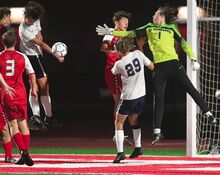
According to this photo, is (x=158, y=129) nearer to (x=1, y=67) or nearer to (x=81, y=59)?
(x=1, y=67)

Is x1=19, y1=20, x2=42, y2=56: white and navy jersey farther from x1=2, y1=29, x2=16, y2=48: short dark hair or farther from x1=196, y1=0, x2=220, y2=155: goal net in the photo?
x1=2, y1=29, x2=16, y2=48: short dark hair

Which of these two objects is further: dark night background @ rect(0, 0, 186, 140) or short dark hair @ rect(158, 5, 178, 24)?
dark night background @ rect(0, 0, 186, 140)

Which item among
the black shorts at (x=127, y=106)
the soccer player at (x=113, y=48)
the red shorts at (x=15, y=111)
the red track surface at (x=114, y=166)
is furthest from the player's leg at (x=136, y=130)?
the soccer player at (x=113, y=48)

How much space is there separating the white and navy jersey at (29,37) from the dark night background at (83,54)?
1660 cm

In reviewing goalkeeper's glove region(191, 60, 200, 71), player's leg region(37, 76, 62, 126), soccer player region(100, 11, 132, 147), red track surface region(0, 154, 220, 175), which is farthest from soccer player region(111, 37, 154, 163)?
player's leg region(37, 76, 62, 126)

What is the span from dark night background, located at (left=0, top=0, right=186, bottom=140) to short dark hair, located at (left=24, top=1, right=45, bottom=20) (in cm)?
1706

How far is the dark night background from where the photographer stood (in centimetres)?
3916

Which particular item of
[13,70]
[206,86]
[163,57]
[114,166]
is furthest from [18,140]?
[206,86]

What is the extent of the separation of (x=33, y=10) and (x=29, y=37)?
1.69 feet

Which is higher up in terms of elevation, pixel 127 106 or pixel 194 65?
pixel 194 65

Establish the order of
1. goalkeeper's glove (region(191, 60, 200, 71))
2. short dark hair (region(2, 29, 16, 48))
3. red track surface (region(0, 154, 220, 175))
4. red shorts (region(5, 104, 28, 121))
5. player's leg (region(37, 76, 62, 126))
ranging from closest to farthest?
red track surface (region(0, 154, 220, 175)), short dark hair (region(2, 29, 16, 48)), red shorts (region(5, 104, 28, 121)), goalkeeper's glove (region(191, 60, 200, 71)), player's leg (region(37, 76, 62, 126))

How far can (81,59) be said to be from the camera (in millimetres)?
42281

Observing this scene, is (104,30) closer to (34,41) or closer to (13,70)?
(34,41)

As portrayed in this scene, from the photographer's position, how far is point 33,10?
18328 millimetres
